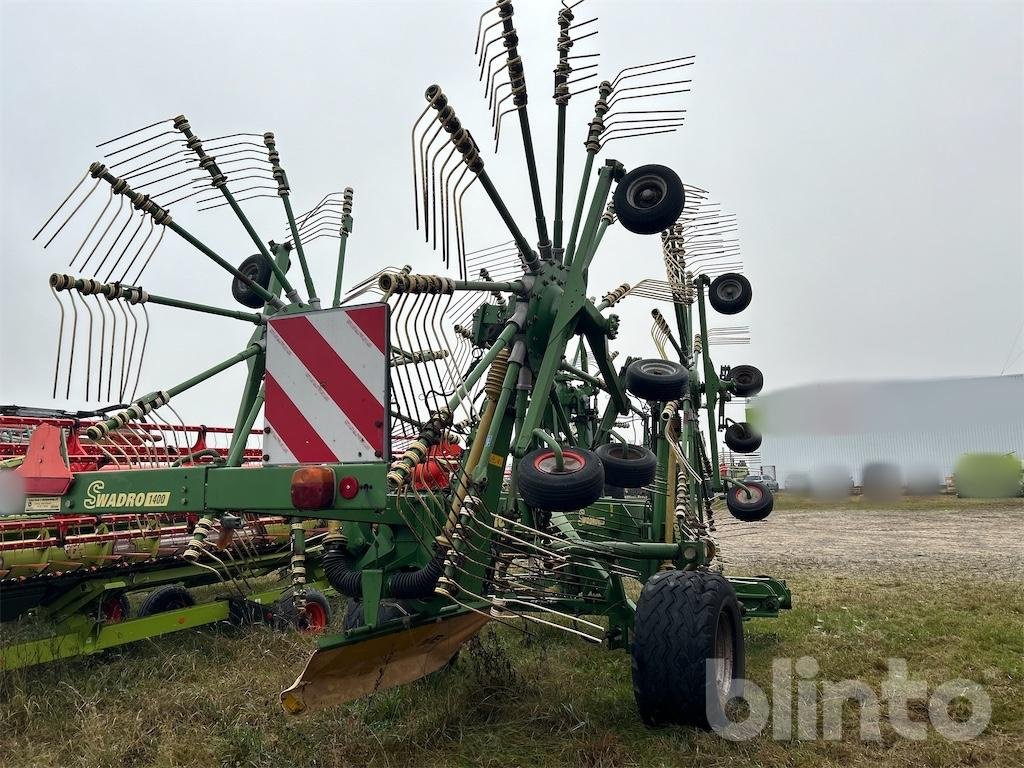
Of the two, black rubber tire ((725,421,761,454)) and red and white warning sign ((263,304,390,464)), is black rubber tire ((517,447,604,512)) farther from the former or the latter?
black rubber tire ((725,421,761,454))

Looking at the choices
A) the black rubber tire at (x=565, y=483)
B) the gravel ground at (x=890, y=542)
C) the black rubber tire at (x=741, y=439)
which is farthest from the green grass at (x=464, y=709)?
the black rubber tire at (x=741, y=439)

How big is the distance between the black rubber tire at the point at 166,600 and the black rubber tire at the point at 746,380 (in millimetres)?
6640

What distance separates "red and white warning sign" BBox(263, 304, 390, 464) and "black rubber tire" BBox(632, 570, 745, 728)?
1647 mm

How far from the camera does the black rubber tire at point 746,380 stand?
1004 cm

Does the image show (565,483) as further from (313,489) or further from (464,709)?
(464,709)

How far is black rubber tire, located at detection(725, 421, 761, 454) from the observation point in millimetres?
10047

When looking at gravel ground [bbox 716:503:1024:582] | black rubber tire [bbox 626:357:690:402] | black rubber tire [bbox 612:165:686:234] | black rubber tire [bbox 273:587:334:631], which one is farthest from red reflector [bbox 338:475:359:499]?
gravel ground [bbox 716:503:1024:582]

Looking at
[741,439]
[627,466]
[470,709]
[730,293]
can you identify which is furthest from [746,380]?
[470,709]

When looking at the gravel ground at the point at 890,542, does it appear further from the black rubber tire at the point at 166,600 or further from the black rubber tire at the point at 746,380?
the black rubber tire at the point at 166,600

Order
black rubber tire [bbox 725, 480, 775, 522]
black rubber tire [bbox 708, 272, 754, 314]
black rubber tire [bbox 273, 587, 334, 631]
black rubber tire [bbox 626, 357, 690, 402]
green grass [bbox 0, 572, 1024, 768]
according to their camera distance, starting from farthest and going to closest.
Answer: black rubber tire [bbox 725, 480, 775, 522]
black rubber tire [bbox 708, 272, 754, 314]
black rubber tire [bbox 273, 587, 334, 631]
black rubber tire [bbox 626, 357, 690, 402]
green grass [bbox 0, 572, 1024, 768]

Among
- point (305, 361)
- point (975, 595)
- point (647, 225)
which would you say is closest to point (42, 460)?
point (305, 361)

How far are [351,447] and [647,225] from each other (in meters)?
2.12

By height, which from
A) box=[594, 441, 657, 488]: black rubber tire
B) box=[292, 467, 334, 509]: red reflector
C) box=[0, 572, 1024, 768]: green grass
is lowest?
box=[0, 572, 1024, 768]: green grass

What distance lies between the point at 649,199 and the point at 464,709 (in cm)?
312
